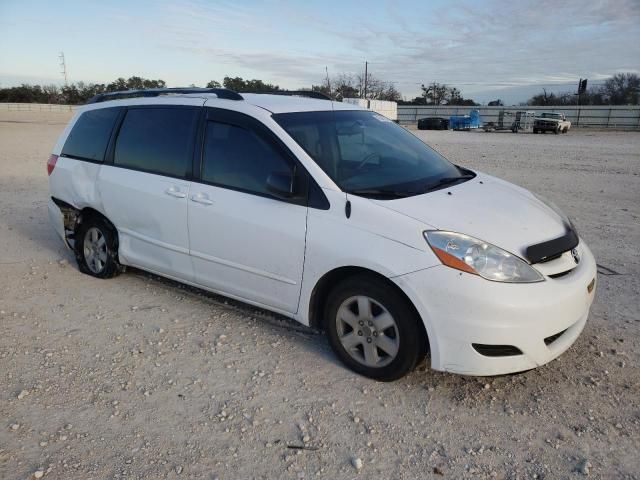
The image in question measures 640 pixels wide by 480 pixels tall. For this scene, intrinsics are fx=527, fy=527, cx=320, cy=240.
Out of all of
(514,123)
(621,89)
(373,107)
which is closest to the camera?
(373,107)

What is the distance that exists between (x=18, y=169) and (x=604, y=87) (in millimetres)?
79049

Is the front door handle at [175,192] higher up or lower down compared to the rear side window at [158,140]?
lower down

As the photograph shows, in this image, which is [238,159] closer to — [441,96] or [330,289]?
[330,289]

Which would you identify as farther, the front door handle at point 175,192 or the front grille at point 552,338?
the front door handle at point 175,192

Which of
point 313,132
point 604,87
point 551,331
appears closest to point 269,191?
point 313,132

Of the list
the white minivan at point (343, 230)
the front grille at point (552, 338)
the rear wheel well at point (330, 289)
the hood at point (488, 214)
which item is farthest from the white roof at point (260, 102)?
the front grille at point (552, 338)

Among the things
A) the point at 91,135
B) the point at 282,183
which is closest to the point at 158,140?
the point at 91,135

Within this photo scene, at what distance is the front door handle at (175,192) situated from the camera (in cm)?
419

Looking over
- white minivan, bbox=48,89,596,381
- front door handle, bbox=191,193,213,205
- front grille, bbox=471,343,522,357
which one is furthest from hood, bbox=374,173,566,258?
front door handle, bbox=191,193,213,205

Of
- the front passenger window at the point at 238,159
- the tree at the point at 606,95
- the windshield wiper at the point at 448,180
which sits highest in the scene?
the tree at the point at 606,95

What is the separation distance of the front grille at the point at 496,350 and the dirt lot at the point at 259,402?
37cm

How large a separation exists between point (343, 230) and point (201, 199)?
1.31 m

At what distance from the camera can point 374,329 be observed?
3299mm

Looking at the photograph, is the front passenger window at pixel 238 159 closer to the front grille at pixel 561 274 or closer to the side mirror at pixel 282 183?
the side mirror at pixel 282 183
